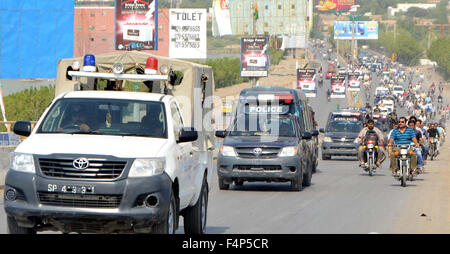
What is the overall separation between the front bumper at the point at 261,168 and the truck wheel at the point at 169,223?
10774 millimetres

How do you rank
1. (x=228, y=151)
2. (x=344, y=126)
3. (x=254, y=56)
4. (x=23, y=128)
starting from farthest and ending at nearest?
(x=254, y=56) < (x=344, y=126) < (x=228, y=151) < (x=23, y=128)

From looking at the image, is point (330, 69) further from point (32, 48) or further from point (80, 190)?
point (80, 190)

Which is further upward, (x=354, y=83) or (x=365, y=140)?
(x=365, y=140)

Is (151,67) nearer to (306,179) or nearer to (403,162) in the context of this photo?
(306,179)

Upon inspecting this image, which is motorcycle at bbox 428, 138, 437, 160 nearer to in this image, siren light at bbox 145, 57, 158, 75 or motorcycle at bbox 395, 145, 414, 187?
motorcycle at bbox 395, 145, 414, 187

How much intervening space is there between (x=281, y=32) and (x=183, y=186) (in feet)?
402

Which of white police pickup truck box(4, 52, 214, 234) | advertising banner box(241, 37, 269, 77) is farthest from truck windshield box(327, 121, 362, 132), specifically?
white police pickup truck box(4, 52, 214, 234)

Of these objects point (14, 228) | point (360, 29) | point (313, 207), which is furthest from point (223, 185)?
point (360, 29)

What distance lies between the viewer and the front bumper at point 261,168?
21.3 meters

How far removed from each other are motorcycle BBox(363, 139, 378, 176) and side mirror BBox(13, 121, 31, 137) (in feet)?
60.2

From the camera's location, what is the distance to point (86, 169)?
973 centimetres

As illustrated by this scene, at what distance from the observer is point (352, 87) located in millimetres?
104812

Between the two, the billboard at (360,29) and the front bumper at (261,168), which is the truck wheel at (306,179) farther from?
the billboard at (360,29)

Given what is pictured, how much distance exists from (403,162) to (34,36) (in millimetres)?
40863
